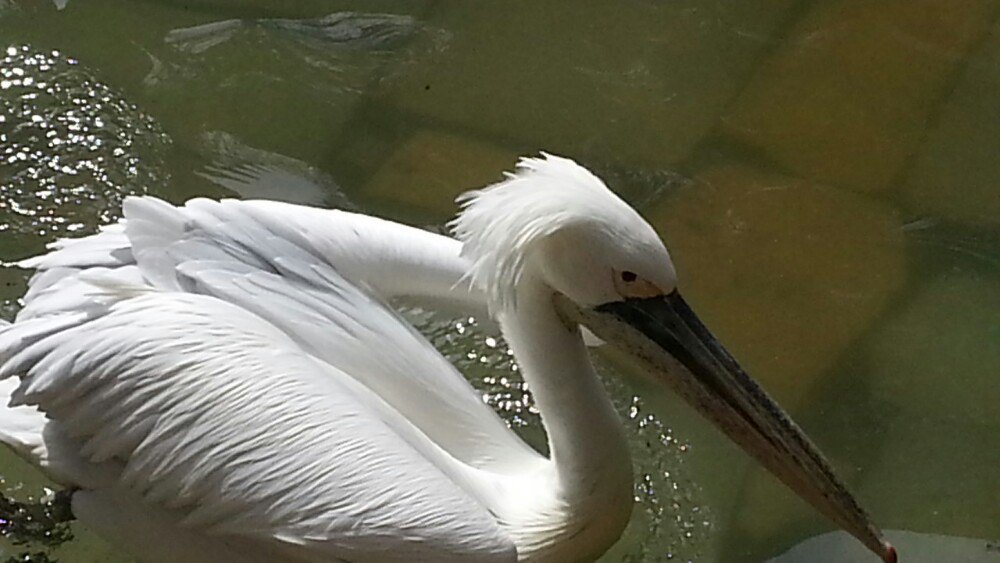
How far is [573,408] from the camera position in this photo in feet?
7.36

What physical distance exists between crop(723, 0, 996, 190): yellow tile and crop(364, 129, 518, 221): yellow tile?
66 centimetres

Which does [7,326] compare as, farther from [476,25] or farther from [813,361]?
[476,25]

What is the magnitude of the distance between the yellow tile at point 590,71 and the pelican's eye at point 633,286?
152cm

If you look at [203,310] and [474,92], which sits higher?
[203,310]

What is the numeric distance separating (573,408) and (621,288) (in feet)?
0.76

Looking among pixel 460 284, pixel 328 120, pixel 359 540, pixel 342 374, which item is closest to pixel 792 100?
pixel 328 120

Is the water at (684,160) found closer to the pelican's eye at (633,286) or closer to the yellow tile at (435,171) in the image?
the yellow tile at (435,171)

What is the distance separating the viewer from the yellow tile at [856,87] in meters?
3.69

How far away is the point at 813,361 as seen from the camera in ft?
10.3

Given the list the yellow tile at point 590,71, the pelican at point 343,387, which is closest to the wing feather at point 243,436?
the pelican at point 343,387

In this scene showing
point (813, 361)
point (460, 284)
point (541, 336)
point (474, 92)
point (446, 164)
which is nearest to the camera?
point (541, 336)

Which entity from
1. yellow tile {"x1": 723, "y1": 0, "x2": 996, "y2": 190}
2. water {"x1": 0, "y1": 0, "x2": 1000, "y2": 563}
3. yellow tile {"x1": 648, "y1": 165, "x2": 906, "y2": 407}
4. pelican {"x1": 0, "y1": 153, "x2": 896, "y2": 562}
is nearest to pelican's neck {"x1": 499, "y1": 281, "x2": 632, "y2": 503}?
pelican {"x1": 0, "y1": 153, "x2": 896, "y2": 562}

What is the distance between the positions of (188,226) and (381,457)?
1.74ft

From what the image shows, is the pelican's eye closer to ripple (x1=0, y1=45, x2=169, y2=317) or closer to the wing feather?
the wing feather
